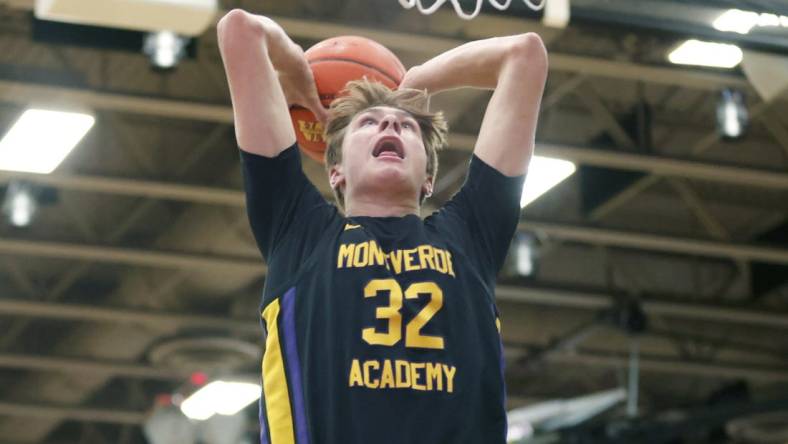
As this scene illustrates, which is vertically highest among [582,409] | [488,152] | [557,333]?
[557,333]

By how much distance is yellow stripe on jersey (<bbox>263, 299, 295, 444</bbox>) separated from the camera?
273 cm

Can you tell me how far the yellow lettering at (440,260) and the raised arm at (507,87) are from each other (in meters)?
0.27

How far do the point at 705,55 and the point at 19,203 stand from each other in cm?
429

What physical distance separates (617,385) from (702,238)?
13.0ft

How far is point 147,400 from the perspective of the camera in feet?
48.3

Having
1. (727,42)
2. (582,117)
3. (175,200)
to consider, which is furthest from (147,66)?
(727,42)

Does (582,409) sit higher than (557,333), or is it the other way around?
(557,333)

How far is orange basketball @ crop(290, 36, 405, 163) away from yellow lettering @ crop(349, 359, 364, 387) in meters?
0.82

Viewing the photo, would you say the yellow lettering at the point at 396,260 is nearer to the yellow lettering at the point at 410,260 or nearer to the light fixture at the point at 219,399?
the yellow lettering at the point at 410,260

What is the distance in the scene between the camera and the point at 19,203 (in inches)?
370

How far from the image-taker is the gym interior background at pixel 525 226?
26.1ft

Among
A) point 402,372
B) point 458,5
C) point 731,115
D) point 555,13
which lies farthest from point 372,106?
point 731,115

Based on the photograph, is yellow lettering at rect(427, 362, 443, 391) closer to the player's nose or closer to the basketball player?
the basketball player

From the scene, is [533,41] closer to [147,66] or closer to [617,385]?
[147,66]
